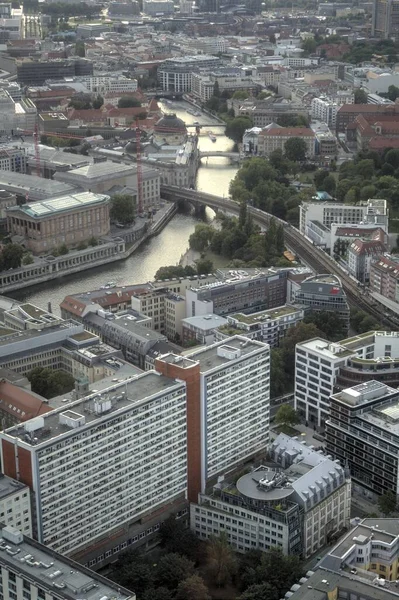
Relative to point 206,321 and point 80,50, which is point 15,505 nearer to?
point 206,321

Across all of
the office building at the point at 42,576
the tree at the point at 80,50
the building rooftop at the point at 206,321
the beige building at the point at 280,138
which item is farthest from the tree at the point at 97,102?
the office building at the point at 42,576

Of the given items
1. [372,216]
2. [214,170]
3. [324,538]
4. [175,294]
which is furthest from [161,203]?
[324,538]

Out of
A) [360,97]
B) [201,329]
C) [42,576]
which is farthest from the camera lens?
[360,97]

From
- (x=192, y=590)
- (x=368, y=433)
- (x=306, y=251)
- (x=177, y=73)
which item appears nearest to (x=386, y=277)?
(x=306, y=251)

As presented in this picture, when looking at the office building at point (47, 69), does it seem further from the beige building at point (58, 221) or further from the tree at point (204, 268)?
the tree at point (204, 268)

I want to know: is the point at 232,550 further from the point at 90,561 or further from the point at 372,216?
the point at 372,216
